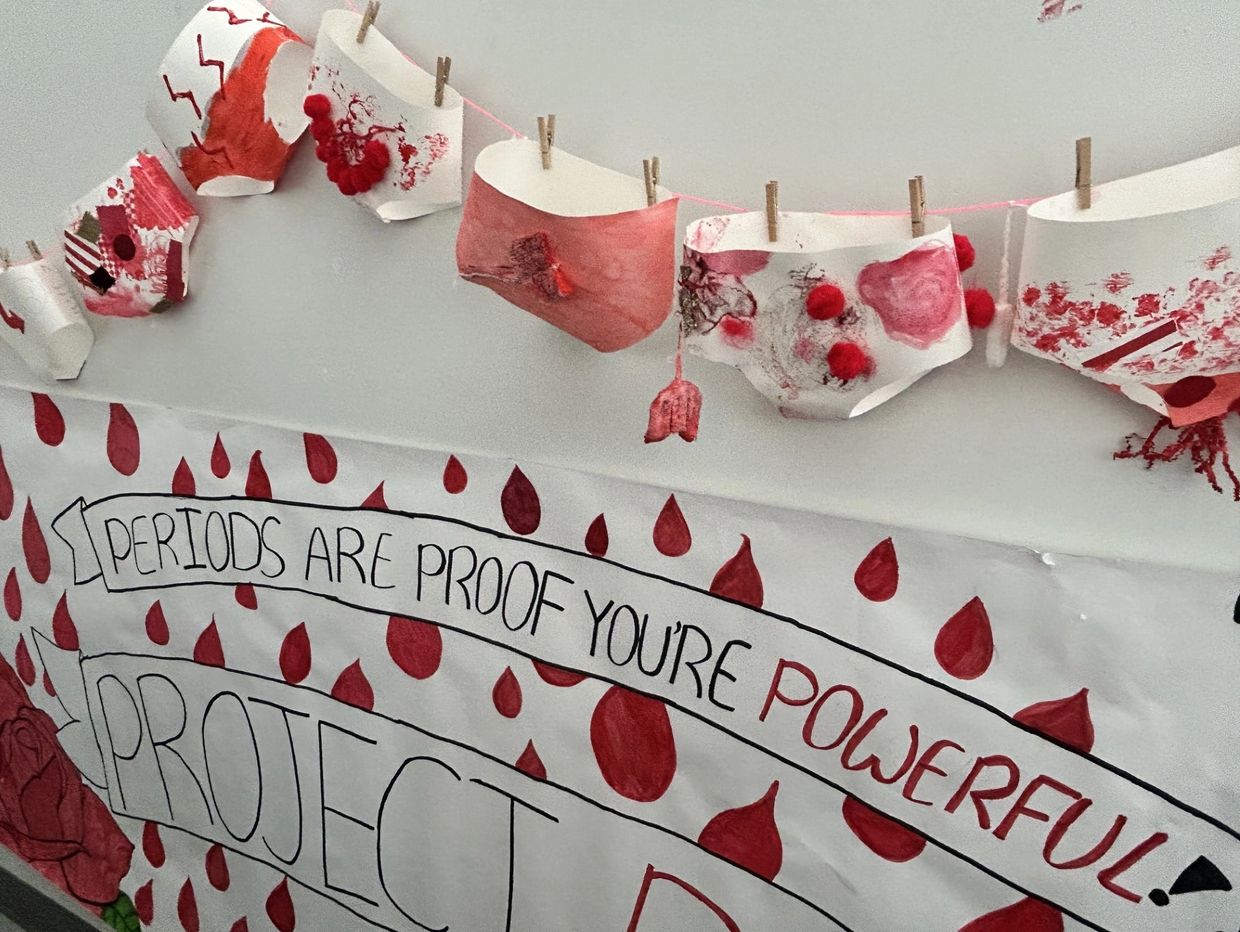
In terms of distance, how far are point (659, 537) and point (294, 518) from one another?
435 mm

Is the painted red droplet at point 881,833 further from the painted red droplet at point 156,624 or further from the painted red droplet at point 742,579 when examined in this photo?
the painted red droplet at point 156,624

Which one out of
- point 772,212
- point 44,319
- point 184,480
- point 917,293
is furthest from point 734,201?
point 44,319

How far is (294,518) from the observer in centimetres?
97

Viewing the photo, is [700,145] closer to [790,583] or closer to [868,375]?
[868,375]

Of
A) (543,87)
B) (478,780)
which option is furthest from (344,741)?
(543,87)

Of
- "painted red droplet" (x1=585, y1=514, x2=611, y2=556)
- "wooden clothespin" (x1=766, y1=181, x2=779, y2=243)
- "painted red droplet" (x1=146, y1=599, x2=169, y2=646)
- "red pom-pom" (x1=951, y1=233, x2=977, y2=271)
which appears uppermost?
"wooden clothespin" (x1=766, y1=181, x2=779, y2=243)

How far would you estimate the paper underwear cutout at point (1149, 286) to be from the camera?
49 centimetres

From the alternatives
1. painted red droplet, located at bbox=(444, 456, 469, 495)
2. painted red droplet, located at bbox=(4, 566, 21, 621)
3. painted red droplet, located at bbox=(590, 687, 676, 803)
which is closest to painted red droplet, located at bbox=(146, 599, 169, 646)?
painted red droplet, located at bbox=(4, 566, 21, 621)

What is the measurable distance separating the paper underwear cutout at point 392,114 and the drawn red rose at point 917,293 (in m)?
0.37

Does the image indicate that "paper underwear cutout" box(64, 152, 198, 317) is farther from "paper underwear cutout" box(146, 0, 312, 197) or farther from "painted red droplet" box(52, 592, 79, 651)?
"painted red droplet" box(52, 592, 79, 651)

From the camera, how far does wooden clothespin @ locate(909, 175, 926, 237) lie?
553mm

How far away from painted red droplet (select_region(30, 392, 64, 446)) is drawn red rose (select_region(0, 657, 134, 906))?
0.40 meters

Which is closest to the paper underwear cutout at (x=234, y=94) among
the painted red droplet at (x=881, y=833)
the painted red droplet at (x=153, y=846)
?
the painted red droplet at (x=881, y=833)

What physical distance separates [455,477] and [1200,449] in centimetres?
60
